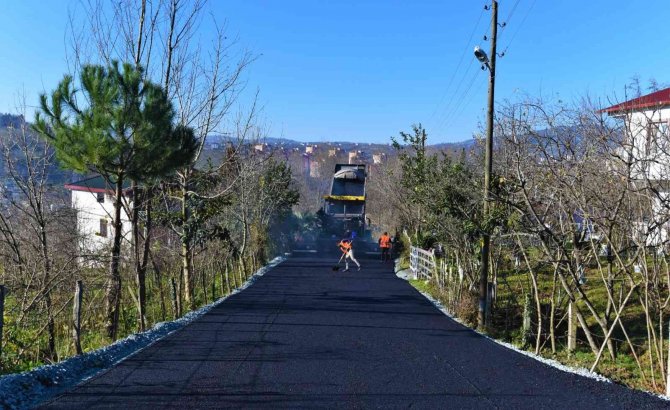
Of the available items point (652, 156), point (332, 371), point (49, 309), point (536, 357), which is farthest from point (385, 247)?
point (332, 371)

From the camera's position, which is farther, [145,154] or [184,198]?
[184,198]

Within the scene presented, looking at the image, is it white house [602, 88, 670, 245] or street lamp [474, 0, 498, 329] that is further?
street lamp [474, 0, 498, 329]

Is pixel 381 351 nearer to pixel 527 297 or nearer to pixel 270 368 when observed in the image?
pixel 270 368

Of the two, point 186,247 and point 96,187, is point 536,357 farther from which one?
point 96,187

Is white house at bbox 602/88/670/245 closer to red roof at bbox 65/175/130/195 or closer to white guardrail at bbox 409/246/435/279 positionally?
red roof at bbox 65/175/130/195

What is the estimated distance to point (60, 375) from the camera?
663 cm

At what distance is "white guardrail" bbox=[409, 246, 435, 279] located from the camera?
20.6 metres

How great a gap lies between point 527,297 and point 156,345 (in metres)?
6.69

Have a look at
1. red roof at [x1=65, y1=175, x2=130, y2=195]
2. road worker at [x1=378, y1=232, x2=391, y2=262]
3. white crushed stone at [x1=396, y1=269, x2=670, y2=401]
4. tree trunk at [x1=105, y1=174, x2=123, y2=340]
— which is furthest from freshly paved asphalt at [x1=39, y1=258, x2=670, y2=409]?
road worker at [x1=378, y1=232, x2=391, y2=262]

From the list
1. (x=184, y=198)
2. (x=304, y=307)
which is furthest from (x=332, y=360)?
(x=184, y=198)

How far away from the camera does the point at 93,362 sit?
24.2 ft

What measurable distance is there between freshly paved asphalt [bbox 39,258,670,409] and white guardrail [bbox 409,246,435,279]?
26.0 feet

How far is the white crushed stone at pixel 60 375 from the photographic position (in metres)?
5.68

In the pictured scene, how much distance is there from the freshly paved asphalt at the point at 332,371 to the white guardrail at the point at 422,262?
7.94 meters
